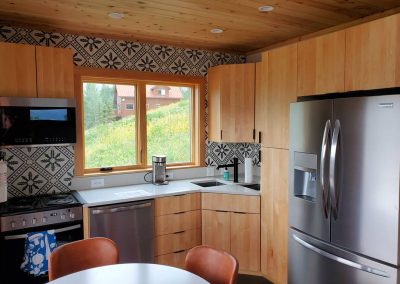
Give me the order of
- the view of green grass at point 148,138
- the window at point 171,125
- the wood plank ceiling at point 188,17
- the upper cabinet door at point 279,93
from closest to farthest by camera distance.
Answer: the wood plank ceiling at point 188,17
the upper cabinet door at point 279,93
the view of green grass at point 148,138
the window at point 171,125

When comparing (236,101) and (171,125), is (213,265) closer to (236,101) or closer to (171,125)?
(236,101)

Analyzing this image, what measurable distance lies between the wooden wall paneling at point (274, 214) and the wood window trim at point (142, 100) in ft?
3.82

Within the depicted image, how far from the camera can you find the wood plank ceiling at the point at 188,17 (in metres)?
2.51

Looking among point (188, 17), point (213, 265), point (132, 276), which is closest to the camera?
point (132, 276)

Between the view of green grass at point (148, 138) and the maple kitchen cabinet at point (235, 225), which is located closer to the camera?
the maple kitchen cabinet at point (235, 225)

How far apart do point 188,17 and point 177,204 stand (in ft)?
5.81

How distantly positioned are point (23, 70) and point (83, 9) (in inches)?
28.6

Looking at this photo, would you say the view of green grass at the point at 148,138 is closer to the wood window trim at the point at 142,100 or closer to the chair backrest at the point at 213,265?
the wood window trim at the point at 142,100

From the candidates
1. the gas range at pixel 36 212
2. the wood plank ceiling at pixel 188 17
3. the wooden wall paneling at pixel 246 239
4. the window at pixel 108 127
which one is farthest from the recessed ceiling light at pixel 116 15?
the wooden wall paneling at pixel 246 239

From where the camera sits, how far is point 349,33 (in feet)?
7.44

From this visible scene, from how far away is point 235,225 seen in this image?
11.0ft

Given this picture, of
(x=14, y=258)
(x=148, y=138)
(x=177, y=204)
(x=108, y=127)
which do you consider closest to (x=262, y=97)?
(x=177, y=204)

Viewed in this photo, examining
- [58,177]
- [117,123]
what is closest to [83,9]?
[117,123]

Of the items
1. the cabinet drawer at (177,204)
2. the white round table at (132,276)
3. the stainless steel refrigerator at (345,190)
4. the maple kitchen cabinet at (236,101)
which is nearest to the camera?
the white round table at (132,276)
